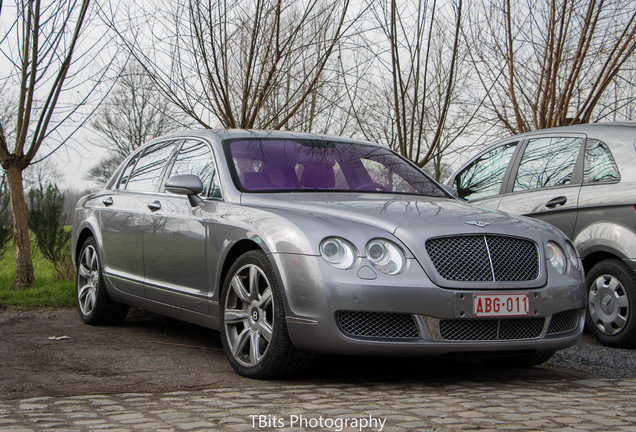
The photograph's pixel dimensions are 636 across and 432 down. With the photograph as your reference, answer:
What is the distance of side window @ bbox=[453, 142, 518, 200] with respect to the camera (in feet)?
24.0

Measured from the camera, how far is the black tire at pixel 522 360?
499 centimetres

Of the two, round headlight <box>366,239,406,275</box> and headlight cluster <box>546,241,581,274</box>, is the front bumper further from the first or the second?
headlight cluster <box>546,241,581,274</box>

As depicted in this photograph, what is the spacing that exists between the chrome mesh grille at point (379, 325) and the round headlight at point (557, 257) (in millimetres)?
1071

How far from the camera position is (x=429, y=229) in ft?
14.3

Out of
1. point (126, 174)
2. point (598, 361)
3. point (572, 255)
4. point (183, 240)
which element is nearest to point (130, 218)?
point (126, 174)

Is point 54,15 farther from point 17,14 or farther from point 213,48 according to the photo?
point 213,48

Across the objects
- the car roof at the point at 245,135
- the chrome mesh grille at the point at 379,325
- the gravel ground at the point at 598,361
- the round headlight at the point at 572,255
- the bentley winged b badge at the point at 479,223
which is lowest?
the gravel ground at the point at 598,361

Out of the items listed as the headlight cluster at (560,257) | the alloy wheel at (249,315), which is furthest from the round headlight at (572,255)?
the alloy wheel at (249,315)

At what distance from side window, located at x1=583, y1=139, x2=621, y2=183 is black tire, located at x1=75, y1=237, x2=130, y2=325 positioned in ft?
13.7

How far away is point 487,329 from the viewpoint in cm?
432

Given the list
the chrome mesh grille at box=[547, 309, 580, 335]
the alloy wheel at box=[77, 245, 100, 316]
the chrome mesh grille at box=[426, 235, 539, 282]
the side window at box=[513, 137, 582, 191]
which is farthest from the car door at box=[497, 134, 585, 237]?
the alloy wheel at box=[77, 245, 100, 316]

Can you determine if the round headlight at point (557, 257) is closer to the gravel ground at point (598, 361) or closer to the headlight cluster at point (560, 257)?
the headlight cluster at point (560, 257)

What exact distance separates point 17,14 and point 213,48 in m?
2.26

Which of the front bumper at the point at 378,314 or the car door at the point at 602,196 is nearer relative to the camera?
the front bumper at the point at 378,314
